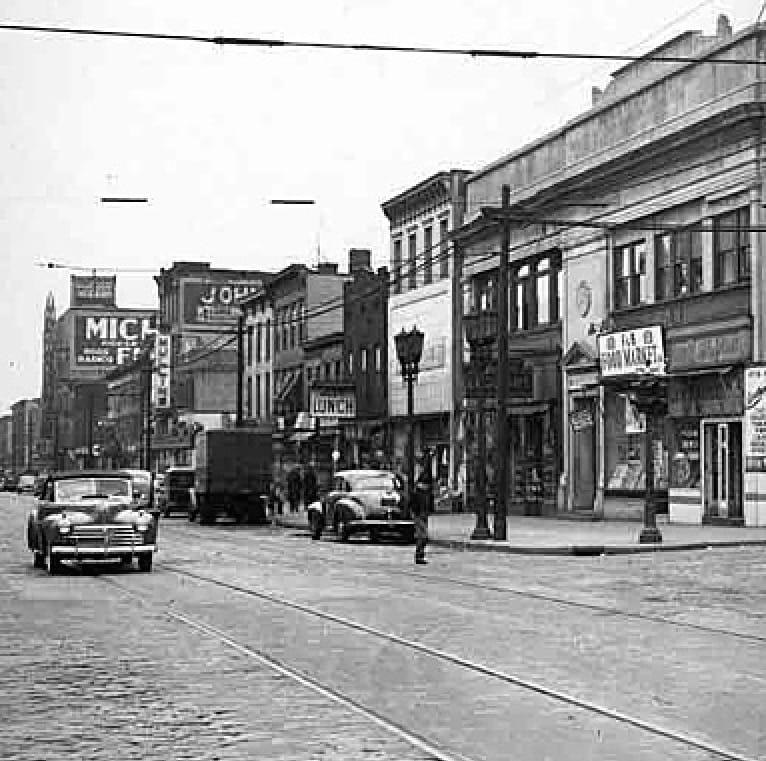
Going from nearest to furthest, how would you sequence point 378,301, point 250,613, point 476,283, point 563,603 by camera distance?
point 250,613
point 563,603
point 476,283
point 378,301

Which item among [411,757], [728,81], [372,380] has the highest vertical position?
[728,81]

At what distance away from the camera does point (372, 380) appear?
6197 centimetres

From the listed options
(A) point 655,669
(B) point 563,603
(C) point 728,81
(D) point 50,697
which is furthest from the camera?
(C) point 728,81

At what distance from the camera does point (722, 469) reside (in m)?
36.3

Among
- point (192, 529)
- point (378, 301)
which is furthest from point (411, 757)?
point (378, 301)

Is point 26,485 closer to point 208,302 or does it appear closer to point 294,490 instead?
point 208,302

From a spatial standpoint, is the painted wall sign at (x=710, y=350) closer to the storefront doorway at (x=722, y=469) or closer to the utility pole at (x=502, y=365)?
the storefront doorway at (x=722, y=469)

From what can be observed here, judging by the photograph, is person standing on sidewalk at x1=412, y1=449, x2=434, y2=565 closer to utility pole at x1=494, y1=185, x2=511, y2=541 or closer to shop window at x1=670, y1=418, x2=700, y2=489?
utility pole at x1=494, y1=185, x2=511, y2=541

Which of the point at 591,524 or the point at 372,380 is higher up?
the point at 372,380

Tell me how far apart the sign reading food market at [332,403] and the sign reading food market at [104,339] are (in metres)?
102

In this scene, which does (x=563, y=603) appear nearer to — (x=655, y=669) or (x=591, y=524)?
(x=655, y=669)

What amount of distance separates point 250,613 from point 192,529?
29.5 m

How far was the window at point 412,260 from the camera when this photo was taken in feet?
188

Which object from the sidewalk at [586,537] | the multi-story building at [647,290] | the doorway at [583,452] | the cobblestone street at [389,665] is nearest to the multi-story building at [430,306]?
the multi-story building at [647,290]
